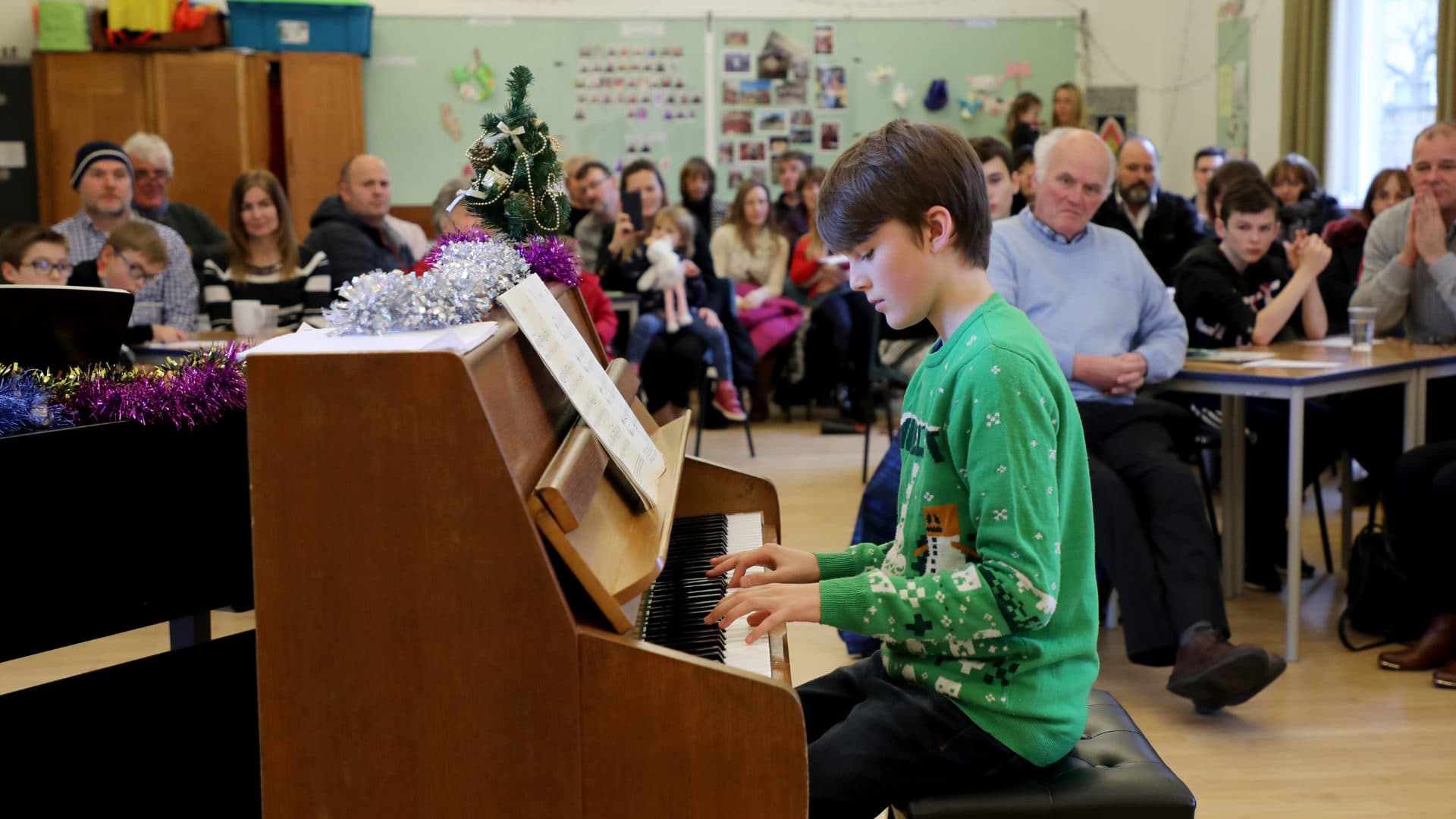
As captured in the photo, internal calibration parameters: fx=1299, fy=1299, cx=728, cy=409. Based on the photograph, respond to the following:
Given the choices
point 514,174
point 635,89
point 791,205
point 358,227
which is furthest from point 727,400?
point 514,174

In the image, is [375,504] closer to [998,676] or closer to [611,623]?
[611,623]

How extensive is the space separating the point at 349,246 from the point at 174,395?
3.40 meters

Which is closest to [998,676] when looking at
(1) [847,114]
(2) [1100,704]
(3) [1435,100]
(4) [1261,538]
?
(2) [1100,704]

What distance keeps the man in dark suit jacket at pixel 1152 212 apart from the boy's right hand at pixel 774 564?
3.25 meters

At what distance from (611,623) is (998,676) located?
0.48 meters

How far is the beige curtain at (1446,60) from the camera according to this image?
6.14 metres

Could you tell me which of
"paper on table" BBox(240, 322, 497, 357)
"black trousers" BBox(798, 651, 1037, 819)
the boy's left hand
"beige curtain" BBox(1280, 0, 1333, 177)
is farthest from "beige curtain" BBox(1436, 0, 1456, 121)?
"paper on table" BBox(240, 322, 497, 357)

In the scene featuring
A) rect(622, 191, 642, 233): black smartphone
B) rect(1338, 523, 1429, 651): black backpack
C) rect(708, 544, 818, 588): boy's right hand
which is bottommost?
rect(1338, 523, 1429, 651): black backpack

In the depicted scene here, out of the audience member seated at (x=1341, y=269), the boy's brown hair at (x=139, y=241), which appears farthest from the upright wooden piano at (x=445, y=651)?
the audience member seated at (x=1341, y=269)

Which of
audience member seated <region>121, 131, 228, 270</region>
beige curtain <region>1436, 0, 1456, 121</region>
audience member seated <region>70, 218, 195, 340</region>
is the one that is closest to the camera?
audience member seated <region>70, 218, 195, 340</region>

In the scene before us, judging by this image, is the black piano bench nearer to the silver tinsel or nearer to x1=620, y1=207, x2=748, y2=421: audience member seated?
the silver tinsel

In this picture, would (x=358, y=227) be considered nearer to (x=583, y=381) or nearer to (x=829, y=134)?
(x=583, y=381)

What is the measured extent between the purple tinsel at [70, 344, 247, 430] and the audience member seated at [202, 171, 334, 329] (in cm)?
274

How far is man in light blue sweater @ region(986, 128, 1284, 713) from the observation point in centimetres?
305
